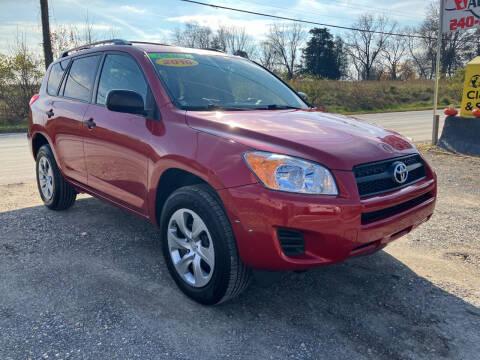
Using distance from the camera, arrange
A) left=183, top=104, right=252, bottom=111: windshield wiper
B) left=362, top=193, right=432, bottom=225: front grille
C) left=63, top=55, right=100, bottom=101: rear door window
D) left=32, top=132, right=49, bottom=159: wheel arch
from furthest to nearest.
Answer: left=32, top=132, right=49, bottom=159: wheel arch → left=63, top=55, right=100, bottom=101: rear door window → left=183, top=104, right=252, bottom=111: windshield wiper → left=362, top=193, right=432, bottom=225: front grille

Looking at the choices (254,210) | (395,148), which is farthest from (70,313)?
(395,148)

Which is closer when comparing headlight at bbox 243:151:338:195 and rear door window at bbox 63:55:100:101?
headlight at bbox 243:151:338:195

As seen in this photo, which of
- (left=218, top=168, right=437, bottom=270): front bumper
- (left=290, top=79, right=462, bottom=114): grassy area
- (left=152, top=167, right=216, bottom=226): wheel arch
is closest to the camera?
(left=218, top=168, right=437, bottom=270): front bumper

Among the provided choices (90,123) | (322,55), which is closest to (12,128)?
(90,123)

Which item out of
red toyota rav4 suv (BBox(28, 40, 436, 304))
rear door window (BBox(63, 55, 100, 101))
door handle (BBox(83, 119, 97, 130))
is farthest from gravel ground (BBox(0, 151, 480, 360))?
rear door window (BBox(63, 55, 100, 101))

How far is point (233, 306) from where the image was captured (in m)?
2.78

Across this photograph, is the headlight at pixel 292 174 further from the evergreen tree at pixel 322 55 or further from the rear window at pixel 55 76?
the evergreen tree at pixel 322 55

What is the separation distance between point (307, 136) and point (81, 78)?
107 inches

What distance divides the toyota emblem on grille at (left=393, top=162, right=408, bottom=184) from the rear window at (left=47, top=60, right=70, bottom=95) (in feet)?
12.3

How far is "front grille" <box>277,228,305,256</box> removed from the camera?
229 cm

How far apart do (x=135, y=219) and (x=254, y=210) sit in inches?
103

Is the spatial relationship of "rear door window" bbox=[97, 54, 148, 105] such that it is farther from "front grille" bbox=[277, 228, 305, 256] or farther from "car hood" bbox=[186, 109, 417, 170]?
"front grille" bbox=[277, 228, 305, 256]

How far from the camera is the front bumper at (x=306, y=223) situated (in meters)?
2.22

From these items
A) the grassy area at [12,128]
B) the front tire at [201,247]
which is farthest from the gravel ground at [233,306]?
the grassy area at [12,128]
